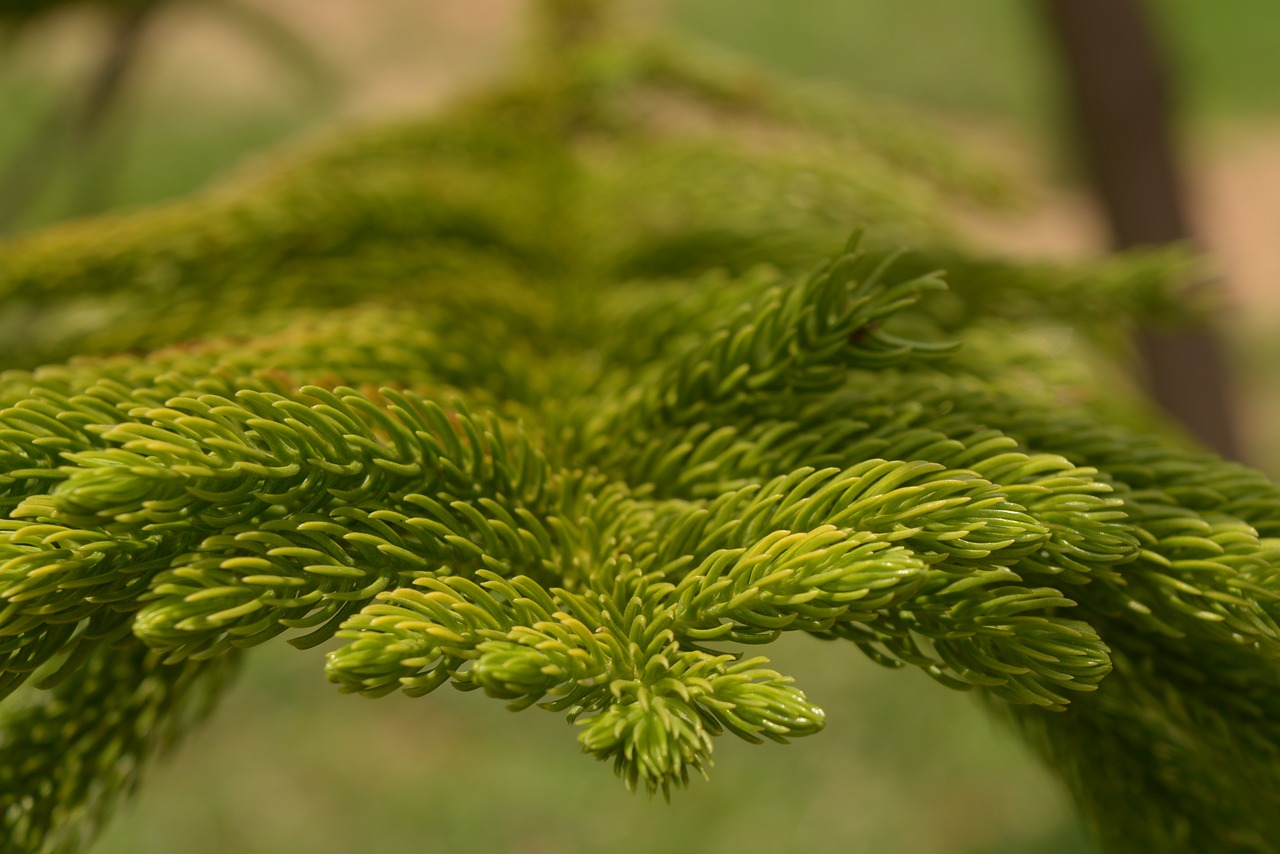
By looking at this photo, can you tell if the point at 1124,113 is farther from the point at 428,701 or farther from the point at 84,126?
the point at 428,701

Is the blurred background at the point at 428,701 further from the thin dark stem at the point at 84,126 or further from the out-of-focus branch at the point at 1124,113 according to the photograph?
the out-of-focus branch at the point at 1124,113

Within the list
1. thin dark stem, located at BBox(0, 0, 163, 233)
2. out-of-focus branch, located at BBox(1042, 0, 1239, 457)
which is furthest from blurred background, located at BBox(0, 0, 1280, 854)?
out-of-focus branch, located at BBox(1042, 0, 1239, 457)

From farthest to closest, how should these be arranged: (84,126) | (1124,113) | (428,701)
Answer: (428,701) < (1124,113) < (84,126)

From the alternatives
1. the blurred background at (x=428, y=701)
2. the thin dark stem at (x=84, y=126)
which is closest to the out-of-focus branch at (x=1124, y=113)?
the blurred background at (x=428, y=701)

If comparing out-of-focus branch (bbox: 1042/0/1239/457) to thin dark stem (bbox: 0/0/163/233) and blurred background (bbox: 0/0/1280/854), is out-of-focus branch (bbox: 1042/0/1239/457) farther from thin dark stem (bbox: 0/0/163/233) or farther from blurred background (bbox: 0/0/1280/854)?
thin dark stem (bbox: 0/0/163/233)

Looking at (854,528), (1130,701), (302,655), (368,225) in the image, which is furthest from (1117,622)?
(302,655)

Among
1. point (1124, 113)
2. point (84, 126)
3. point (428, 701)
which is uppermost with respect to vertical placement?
point (1124, 113)

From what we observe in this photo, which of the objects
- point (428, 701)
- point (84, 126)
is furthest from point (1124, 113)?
point (428, 701)

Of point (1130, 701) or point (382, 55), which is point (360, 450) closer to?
point (1130, 701)

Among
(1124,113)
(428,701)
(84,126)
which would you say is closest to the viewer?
(84,126)
